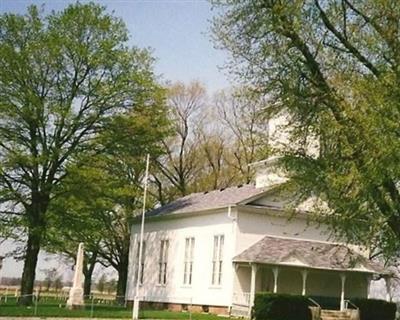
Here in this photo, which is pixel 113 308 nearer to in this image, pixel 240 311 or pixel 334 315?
pixel 240 311

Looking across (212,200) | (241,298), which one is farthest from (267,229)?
(212,200)

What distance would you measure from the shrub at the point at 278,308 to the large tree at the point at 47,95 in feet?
42.5

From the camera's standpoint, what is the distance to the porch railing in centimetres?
3584

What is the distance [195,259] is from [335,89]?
19207 mm

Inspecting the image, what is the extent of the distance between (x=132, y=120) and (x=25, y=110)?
596 cm

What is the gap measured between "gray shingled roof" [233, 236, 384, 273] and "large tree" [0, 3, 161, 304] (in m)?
11.5

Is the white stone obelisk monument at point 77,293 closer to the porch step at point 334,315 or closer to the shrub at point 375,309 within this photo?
the shrub at point 375,309

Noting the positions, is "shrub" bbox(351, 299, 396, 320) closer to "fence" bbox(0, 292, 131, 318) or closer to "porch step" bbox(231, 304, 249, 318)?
"porch step" bbox(231, 304, 249, 318)

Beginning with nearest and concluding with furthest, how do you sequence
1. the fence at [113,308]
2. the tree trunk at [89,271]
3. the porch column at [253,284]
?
the fence at [113,308] → the porch column at [253,284] → the tree trunk at [89,271]

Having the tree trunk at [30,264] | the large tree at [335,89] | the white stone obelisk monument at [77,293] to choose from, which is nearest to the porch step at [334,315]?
the large tree at [335,89]

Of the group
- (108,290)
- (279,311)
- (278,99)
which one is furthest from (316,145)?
(108,290)

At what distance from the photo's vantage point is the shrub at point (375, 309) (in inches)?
1389

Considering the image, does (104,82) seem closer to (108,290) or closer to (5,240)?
(5,240)

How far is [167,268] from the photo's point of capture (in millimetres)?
43125
